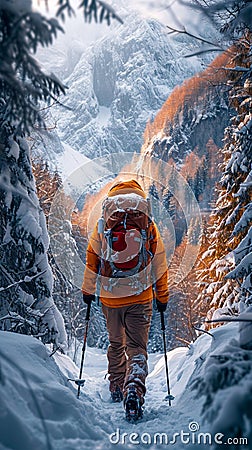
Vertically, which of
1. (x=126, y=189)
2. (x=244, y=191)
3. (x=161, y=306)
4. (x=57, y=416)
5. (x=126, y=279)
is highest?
(x=126, y=189)

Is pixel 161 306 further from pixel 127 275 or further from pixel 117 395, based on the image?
pixel 117 395

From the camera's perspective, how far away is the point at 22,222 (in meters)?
6.24

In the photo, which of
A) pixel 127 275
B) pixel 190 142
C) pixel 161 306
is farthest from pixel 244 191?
pixel 190 142

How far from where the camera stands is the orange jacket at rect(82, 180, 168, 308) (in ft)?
16.5

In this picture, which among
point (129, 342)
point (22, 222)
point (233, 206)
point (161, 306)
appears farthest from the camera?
point (233, 206)

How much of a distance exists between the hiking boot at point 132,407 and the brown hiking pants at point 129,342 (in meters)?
0.24

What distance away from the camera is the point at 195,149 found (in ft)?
240

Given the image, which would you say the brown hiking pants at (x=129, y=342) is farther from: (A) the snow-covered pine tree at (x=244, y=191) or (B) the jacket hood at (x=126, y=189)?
(B) the jacket hood at (x=126, y=189)

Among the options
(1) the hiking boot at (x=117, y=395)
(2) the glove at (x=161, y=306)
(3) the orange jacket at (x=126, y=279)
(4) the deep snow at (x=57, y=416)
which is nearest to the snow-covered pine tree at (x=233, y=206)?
(3) the orange jacket at (x=126, y=279)

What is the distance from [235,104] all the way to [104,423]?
320 inches

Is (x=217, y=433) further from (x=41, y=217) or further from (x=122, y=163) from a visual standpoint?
(x=122, y=163)

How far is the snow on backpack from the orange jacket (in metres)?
0.11

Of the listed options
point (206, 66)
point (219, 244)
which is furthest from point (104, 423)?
point (219, 244)

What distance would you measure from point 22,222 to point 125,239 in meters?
2.07
